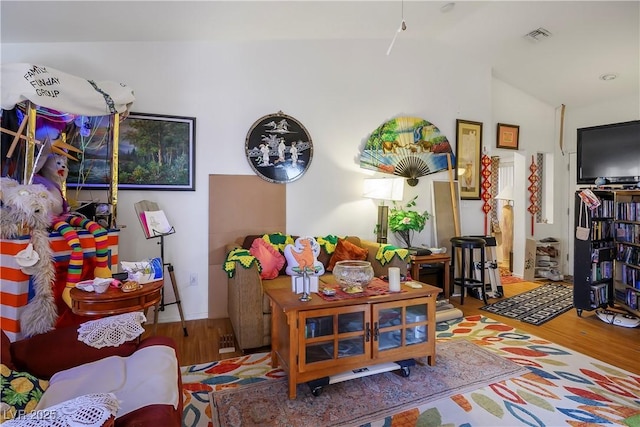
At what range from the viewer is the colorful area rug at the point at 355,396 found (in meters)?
1.88

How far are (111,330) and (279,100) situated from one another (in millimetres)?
2819

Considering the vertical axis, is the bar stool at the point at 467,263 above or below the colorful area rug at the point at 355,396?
Answer: above

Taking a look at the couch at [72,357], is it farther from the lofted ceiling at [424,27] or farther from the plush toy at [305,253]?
→ the lofted ceiling at [424,27]

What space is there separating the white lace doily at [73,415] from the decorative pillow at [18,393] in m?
0.32

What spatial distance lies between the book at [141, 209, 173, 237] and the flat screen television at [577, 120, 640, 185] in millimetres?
4770

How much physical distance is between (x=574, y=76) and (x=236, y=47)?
4382mm

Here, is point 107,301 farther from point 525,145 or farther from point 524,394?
point 525,145

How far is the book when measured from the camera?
9.41 ft

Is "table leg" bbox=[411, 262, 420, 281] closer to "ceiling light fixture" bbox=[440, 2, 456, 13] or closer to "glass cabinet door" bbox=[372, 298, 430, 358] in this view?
"glass cabinet door" bbox=[372, 298, 430, 358]

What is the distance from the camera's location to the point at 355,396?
6.81 feet

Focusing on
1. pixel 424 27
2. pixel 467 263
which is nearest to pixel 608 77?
pixel 424 27

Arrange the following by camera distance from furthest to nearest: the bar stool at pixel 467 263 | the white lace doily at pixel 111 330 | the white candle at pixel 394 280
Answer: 1. the bar stool at pixel 467 263
2. the white candle at pixel 394 280
3. the white lace doily at pixel 111 330

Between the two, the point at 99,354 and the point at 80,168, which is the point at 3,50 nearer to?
the point at 80,168

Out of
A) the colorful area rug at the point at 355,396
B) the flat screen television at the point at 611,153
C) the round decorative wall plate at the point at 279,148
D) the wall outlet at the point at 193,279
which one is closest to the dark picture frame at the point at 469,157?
the flat screen television at the point at 611,153
